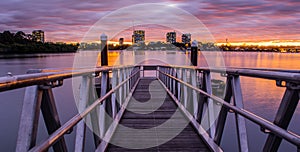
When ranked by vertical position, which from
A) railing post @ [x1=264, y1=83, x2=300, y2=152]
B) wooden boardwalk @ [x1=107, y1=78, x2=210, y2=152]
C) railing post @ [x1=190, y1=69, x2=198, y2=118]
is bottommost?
wooden boardwalk @ [x1=107, y1=78, x2=210, y2=152]

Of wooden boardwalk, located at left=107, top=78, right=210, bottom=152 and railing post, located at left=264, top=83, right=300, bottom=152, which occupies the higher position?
railing post, located at left=264, top=83, right=300, bottom=152

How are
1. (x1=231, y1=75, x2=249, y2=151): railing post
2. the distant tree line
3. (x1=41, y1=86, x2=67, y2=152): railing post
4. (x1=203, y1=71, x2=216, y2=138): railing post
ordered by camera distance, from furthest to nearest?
the distant tree line, (x1=203, y1=71, x2=216, y2=138): railing post, (x1=231, y1=75, x2=249, y2=151): railing post, (x1=41, y1=86, x2=67, y2=152): railing post

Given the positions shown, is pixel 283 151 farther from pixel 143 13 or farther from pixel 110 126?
pixel 143 13

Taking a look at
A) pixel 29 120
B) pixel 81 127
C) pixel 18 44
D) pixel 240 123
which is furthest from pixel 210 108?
pixel 18 44

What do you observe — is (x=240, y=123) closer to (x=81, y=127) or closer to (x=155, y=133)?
(x=81, y=127)

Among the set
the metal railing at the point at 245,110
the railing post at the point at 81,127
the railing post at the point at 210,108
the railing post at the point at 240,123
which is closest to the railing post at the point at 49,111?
the railing post at the point at 81,127

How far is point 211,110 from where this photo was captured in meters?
3.41

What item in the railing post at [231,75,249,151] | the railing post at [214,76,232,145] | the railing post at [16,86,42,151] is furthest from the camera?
the railing post at [214,76,232,145]

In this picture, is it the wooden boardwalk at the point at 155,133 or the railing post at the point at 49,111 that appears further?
the wooden boardwalk at the point at 155,133

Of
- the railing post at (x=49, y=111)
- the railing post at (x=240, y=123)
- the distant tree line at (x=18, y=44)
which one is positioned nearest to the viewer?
the railing post at (x=49, y=111)

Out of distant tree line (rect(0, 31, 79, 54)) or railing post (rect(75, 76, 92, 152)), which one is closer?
railing post (rect(75, 76, 92, 152))

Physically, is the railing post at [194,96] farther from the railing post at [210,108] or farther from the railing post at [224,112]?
the railing post at [224,112]

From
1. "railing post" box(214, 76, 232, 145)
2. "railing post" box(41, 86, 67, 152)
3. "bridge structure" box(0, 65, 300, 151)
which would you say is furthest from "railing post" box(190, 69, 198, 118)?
"railing post" box(41, 86, 67, 152)

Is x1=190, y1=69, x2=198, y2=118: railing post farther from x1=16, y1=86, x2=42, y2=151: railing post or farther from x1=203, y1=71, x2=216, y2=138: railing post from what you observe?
x1=16, y1=86, x2=42, y2=151: railing post
